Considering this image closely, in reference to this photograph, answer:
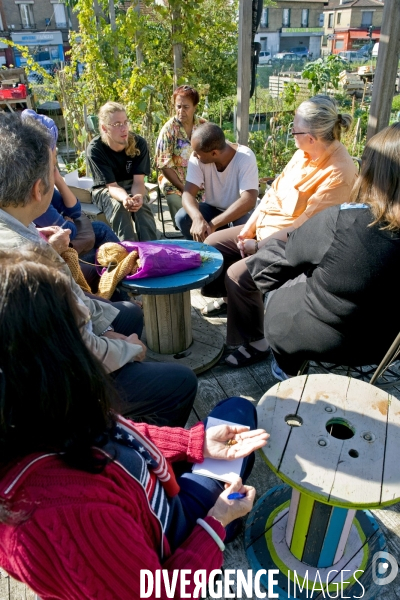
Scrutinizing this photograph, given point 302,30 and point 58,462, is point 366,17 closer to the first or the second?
point 302,30

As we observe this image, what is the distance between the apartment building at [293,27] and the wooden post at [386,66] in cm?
5847

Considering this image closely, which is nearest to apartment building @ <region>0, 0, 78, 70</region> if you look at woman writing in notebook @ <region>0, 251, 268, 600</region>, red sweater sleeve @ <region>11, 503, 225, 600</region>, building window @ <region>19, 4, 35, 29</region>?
building window @ <region>19, 4, 35, 29</region>

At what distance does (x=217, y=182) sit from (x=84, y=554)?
3.01 meters

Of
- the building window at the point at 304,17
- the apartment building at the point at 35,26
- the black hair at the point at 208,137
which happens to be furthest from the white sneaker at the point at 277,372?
the building window at the point at 304,17

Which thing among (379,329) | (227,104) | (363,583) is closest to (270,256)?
(379,329)

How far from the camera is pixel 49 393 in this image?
88 centimetres

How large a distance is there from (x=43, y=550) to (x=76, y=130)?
24.6 ft

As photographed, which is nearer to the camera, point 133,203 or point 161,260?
point 161,260

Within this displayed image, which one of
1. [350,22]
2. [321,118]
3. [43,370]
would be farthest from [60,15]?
[43,370]

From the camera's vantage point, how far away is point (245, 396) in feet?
8.73

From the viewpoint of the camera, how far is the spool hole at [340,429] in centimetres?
151

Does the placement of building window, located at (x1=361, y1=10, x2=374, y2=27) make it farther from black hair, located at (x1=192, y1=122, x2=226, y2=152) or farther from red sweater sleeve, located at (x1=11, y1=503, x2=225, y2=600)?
red sweater sleeve, located at (x1=11, y1=503, x2=225, y2=600)

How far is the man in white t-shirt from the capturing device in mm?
3236

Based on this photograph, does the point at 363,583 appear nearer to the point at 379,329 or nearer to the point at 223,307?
the point at 379,329
